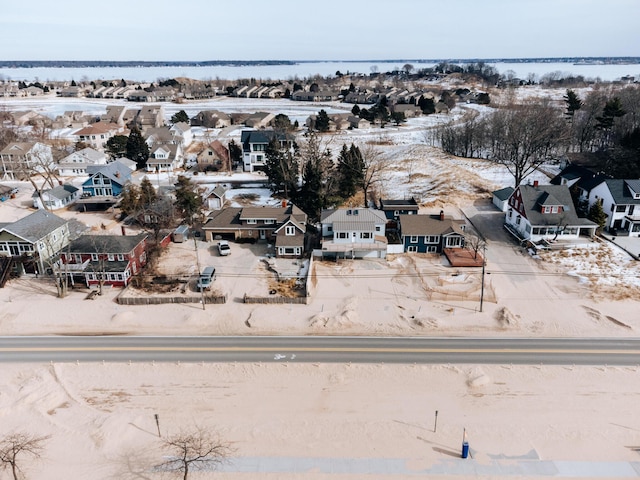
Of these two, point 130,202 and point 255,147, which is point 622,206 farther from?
point 130,202

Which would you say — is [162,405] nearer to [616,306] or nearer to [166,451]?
[166,451]

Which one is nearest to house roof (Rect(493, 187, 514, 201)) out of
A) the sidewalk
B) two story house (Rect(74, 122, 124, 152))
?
the sidewalk

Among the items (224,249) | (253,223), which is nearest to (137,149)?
(253,223)

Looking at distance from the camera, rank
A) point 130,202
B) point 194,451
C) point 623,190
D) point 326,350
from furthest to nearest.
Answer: point 130,202 < point 623,190 < point 326,350 < point 194,451

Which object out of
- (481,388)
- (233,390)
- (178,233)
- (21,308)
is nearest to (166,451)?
(233,390)

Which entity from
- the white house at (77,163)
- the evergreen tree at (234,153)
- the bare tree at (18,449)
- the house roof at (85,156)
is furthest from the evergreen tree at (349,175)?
the white house at (77,163)

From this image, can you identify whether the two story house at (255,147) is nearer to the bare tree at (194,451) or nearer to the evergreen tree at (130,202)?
the evergreen tree at (130,202)

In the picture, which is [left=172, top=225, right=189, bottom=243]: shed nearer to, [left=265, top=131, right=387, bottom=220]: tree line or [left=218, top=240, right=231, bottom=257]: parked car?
[left=218, top=240, right=231, bottom=257]: parked car
